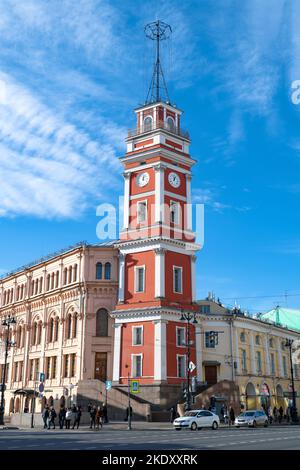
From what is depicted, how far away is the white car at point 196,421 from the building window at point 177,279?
59.1 feet

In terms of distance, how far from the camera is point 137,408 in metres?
46.5

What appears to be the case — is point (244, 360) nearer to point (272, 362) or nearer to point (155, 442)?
point (272, 362)

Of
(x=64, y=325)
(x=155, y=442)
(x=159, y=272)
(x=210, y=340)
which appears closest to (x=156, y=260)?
(x=159, y=272)

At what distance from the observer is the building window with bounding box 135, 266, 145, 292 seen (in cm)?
5406

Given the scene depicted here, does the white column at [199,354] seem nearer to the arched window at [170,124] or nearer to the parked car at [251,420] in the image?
the parked car at [251,420]

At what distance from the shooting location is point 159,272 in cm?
5294

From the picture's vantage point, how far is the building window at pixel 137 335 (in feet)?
172

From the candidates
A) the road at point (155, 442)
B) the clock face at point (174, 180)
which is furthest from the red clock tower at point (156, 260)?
the road at point (155, 442)

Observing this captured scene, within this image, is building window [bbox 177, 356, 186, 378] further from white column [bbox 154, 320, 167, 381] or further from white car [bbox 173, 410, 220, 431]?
white car [bbox 173, 410, 220, 431]

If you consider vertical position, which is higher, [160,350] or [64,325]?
[64,325]

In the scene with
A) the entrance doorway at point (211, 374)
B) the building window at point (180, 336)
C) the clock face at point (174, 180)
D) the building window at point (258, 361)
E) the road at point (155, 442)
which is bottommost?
the road at point (155, 442)

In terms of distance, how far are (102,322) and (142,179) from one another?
15189 mm

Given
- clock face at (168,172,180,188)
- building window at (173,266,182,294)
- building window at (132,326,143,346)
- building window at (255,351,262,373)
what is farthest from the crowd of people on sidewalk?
building window at (255,351,262,373)

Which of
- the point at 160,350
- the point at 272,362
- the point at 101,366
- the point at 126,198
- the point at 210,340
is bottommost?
the point at 101,366
